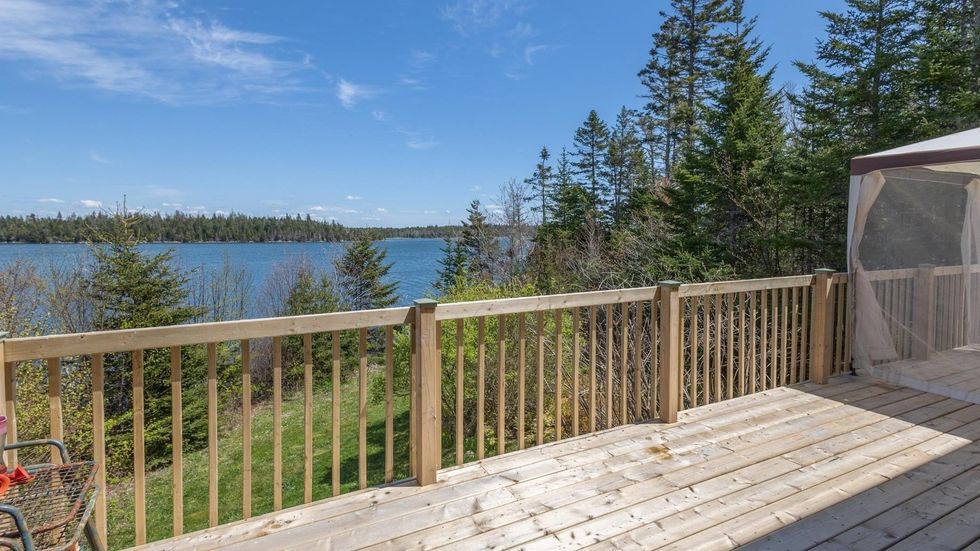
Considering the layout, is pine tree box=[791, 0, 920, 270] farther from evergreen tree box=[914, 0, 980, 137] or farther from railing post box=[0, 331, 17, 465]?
railing post box=[0, 331, 17, 465]

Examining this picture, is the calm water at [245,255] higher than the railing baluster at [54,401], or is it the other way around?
the calm water at [245,255]

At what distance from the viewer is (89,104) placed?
49.0ft

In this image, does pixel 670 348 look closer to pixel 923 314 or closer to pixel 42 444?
pixel 923 314

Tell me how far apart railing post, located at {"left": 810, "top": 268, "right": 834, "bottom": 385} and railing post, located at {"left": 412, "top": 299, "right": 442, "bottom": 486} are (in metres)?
3.37

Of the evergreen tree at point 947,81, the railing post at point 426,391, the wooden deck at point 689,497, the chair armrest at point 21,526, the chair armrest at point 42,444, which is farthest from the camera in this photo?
the evergreen tree at point 947,81

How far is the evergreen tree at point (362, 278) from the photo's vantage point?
1933 centimetres

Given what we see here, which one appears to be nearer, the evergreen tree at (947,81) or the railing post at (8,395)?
the railing post at (8,395)

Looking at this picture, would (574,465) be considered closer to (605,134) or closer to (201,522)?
(201,522)

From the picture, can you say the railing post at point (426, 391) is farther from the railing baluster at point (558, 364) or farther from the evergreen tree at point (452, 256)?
the evergreen tree at point (452, 256)

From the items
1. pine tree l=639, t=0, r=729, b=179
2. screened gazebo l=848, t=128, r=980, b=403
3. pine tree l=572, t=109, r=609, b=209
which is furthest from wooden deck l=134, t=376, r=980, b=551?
pine tree l=572, t=109, r=609, b=209

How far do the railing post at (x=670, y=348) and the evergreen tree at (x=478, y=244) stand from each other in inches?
392

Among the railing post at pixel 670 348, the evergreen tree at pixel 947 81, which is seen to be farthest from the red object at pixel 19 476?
the evergreen tree at pixel 947 81

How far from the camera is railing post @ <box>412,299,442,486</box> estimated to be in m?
2.36

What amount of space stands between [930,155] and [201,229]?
19509 millimetres
